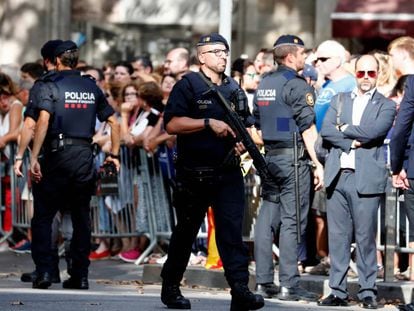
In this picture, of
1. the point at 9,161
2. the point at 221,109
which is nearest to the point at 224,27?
the point at 221,109

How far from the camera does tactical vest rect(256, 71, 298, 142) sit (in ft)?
45.6

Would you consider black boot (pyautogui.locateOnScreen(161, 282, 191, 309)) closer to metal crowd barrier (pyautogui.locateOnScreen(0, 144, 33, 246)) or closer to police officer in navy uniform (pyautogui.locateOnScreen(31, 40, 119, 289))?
police officer in navy uniform (pyautogui.locateOnScreen(31, 40, 119, 289))

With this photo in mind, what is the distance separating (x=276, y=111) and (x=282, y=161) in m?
0.43

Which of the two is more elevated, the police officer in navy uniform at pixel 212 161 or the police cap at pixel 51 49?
the police cap at pixel 51 49

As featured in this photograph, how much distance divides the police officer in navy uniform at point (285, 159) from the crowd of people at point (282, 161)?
0.01 m

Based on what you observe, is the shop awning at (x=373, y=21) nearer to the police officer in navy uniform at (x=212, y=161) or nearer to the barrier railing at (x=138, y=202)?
the barrier railing at (x=138, y=202)

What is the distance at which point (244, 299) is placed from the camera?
1202 centimetres

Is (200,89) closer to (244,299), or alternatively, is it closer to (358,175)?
(244,299)

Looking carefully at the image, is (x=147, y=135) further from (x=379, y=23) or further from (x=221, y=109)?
(x=379, y=23)

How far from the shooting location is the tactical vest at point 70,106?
556 inches

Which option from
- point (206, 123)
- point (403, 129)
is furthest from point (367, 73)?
point (206, 123)

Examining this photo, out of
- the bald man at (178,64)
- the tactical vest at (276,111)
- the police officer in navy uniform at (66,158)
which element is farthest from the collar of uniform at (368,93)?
the bald man at (178,64)

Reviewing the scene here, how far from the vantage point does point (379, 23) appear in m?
23.3

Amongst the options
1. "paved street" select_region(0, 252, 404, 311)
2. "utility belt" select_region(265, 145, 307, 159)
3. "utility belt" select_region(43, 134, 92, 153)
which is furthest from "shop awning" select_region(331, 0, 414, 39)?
"utility belt" select_region(43, 134, 92, 153)
